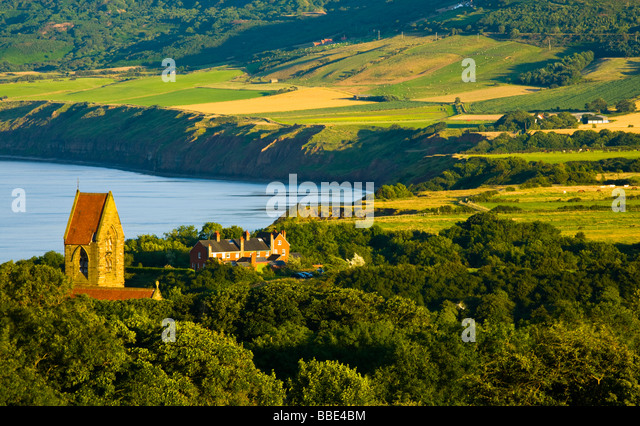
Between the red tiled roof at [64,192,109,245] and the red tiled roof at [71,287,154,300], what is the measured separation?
7.56 ft

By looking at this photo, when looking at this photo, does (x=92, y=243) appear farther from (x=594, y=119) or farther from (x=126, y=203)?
(x=594, y=119)

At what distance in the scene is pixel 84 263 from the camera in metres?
52.8

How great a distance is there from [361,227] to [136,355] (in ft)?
167

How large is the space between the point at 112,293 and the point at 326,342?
12.5 metres

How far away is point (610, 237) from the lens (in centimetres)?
8538

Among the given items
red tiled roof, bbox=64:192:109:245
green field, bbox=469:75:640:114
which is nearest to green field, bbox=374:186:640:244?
red tiled roof, bbox=64:192:109:245

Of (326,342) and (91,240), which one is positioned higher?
(91,240)

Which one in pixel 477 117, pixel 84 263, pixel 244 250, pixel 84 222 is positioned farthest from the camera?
pixel 477 117

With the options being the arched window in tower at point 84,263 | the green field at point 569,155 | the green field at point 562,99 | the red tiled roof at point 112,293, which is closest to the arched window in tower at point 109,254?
the arched window in tower at point 84,263

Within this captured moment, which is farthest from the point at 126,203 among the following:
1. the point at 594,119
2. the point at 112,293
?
the point at 112,293

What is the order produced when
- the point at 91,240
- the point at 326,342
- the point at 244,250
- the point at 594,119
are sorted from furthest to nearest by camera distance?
1. the point at 594,119
2. the point at 244,250
3. the point at 91,240
4. the point at 326,342

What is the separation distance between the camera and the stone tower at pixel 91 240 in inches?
2052

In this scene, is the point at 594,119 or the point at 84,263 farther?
the point at 594,119
